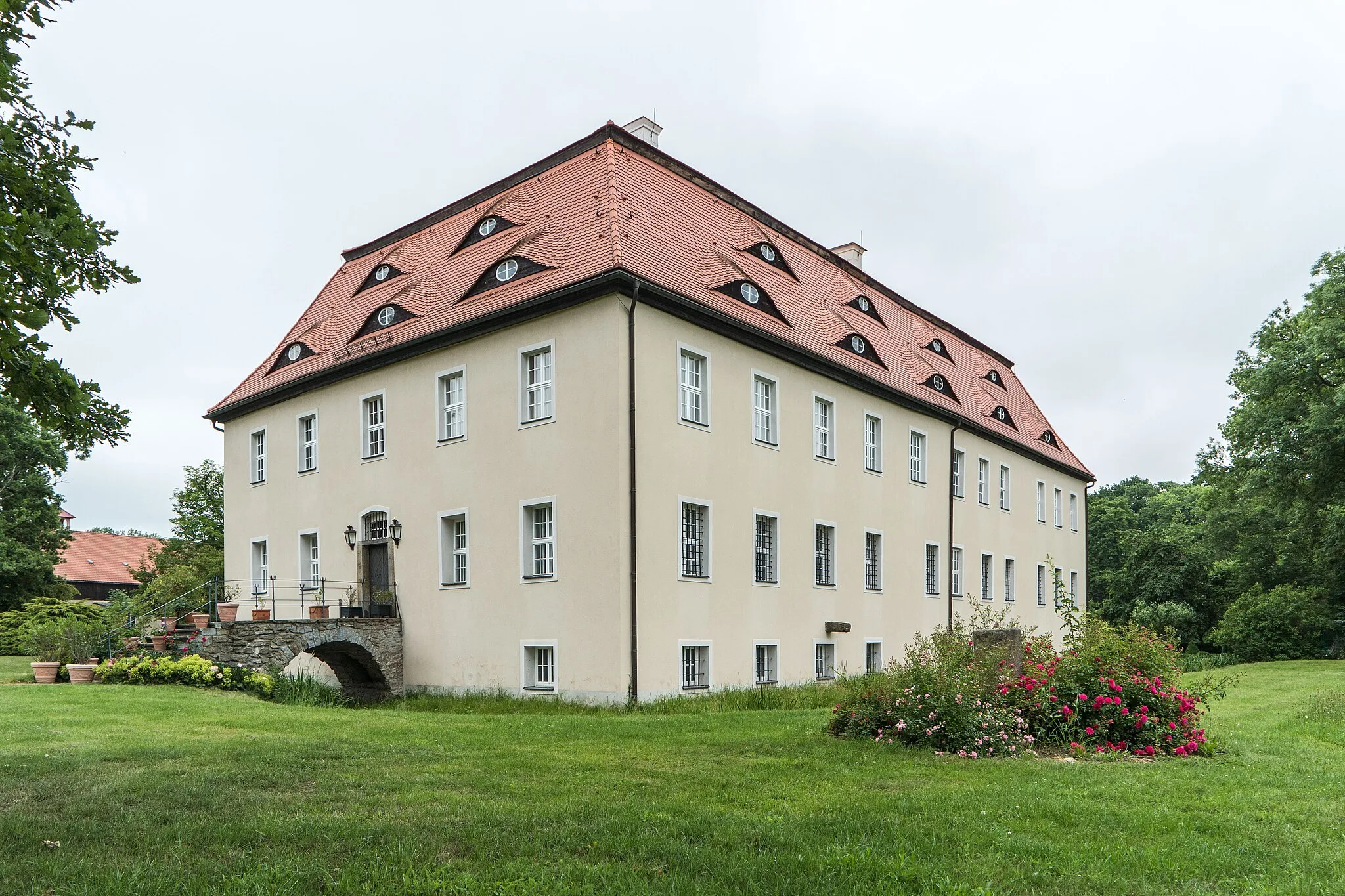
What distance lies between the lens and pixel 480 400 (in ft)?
64.5

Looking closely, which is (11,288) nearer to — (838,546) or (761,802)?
(761,802)

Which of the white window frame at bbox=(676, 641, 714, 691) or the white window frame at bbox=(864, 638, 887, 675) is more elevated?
the white window frame at bbox=(676, 641, 714, 691)

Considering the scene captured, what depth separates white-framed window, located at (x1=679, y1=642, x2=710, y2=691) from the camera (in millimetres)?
18219

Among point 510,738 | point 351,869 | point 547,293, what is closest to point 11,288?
point 351,869

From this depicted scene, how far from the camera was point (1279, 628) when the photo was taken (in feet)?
125

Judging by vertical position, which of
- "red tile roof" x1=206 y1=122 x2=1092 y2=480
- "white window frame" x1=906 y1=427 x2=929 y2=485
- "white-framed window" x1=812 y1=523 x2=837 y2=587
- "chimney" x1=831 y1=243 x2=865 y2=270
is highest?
"chimney" x1=831 y1=243 x2=865 y2=270

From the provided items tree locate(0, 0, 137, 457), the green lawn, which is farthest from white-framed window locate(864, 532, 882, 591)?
tree locate(0, 0, 137, 457)

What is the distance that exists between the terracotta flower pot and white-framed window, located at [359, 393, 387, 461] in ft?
21.8

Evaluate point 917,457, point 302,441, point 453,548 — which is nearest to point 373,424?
point 302,441

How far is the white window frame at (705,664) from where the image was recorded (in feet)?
58.8

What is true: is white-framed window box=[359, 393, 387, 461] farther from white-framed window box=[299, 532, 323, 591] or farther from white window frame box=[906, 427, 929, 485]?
white window frame box=[906, 427, 929, 485]

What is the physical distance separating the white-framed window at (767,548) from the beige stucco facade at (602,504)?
0.12m

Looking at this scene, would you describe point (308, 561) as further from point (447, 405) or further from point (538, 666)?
point (538, 666)

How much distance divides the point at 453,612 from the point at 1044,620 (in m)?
23.9
